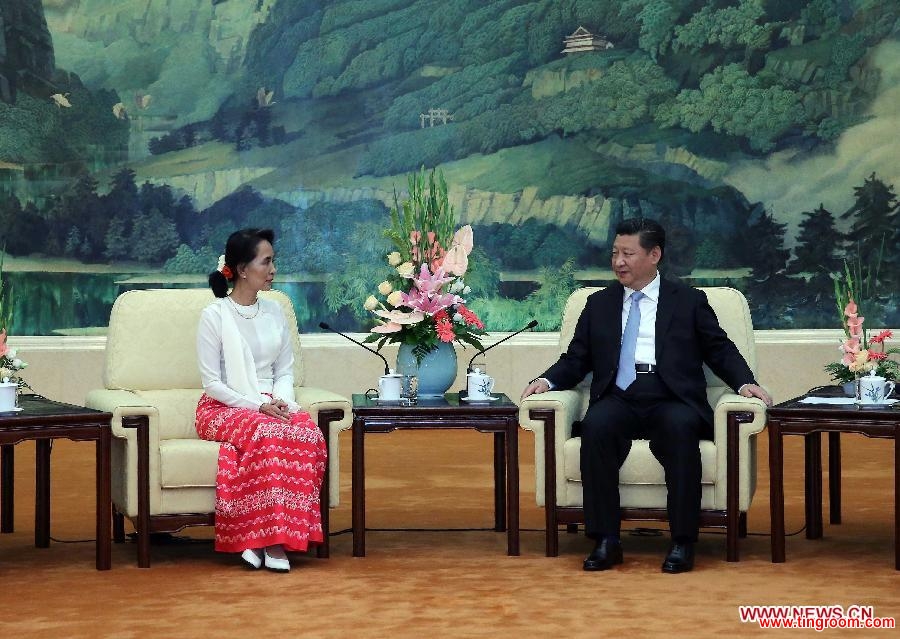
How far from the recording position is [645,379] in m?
5.05

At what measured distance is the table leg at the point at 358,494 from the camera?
16.2 feet

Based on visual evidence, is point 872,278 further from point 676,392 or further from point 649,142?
point 676,392

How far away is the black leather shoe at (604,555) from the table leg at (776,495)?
52cm

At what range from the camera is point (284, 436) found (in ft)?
15.5

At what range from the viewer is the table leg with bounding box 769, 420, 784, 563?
15.6 feet

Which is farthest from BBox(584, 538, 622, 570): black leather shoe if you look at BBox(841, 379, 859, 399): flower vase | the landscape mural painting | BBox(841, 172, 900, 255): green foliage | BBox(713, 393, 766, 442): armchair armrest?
BBox(841, 172, 900, 255): green foliage

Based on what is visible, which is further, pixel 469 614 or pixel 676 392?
pixel 676 392

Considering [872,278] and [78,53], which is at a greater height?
[78,53]

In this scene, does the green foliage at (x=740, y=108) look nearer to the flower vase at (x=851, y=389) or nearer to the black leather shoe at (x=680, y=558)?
the flower vase at (x=851, y=389)

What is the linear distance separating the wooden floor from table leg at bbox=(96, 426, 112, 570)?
59 millimetres

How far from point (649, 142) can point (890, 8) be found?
183 cm

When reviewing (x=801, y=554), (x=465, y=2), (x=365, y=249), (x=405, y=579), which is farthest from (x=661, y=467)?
(x=465, y=2)

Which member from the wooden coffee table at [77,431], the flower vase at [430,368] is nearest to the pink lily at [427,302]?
Result: the flower vase at [430,368]

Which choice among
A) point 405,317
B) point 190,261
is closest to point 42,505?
point 405,317
